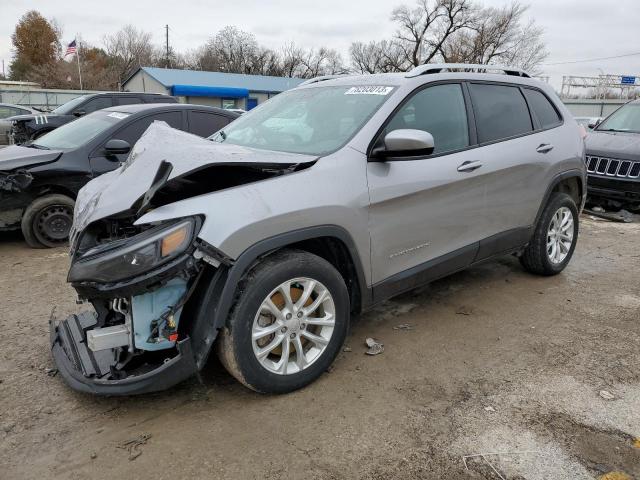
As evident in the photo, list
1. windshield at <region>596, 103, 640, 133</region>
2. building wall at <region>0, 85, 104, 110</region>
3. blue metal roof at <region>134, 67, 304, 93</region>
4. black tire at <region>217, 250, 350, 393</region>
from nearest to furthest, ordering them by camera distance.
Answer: black tire at <region>217, 250, 350, 393</region>, windshield at <region>596, 103, 640, 133</region>, building wall at <region>0, 85, 104, 110</region>, blue metal roof at <region>134, 67, 304, 93</region>

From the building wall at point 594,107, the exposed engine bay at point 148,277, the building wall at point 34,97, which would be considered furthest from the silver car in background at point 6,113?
the building wall at point 594,107

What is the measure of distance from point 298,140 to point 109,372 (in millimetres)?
1819

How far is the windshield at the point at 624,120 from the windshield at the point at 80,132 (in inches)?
314

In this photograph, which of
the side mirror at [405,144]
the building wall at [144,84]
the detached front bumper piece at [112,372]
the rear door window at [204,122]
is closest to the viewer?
the detached front bumper piece at [112,372]

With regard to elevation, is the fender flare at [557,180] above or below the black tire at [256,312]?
above

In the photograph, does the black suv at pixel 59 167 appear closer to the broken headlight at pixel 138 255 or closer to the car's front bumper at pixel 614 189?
the broken headlight at pixel 138 255

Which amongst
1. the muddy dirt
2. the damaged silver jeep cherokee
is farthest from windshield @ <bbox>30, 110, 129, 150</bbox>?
the damaged silver jeep cherokee

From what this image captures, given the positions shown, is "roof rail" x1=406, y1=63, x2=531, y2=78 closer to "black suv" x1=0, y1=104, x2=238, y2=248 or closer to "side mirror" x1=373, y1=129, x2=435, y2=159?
"side mirror" x1=373, y1=129, x2=435, y2=159

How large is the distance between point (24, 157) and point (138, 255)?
4223 mm

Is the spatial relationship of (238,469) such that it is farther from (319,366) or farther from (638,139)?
(638,139)

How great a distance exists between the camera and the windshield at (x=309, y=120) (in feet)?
10.6

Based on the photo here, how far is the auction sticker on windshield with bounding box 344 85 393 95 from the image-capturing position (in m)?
3.38

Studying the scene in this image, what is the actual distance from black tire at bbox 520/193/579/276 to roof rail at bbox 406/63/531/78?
1.18 metres

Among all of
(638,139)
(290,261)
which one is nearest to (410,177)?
(290,261)
